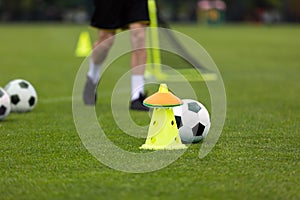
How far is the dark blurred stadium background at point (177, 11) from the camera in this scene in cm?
5478

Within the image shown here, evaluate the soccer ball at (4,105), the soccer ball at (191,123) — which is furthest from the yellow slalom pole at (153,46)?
the soccer ball at (191,123)

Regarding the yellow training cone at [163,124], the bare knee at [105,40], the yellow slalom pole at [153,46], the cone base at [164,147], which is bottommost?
the yellow slalom pole at [153,46]

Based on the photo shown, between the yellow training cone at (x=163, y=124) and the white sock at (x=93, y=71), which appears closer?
the yellow training cone at (x=163, y=124)

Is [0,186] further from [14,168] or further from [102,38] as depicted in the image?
[102,38]

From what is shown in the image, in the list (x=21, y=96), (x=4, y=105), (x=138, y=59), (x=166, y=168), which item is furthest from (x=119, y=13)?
(x=166, y=168)

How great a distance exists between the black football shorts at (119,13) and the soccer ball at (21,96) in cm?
103

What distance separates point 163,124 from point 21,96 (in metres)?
2.48

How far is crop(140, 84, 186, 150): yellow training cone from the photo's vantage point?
180 inches

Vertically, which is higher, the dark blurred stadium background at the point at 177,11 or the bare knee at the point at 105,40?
the bare knee at the point at 105,40

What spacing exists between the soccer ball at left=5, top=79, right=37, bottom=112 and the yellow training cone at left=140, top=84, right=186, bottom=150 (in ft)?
7.73

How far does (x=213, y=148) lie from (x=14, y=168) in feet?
4.44

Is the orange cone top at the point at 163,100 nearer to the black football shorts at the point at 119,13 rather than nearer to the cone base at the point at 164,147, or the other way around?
the cone base at the point at 164,147

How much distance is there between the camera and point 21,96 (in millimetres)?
6750

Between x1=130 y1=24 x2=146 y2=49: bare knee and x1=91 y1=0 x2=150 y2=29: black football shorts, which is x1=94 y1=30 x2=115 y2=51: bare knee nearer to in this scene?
x1=91 y1=0 x2=150 y2=29: black football shorts
